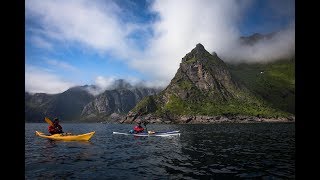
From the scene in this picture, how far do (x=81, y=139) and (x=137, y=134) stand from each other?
1598cm

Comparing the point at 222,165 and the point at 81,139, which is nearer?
the point at 222,165
